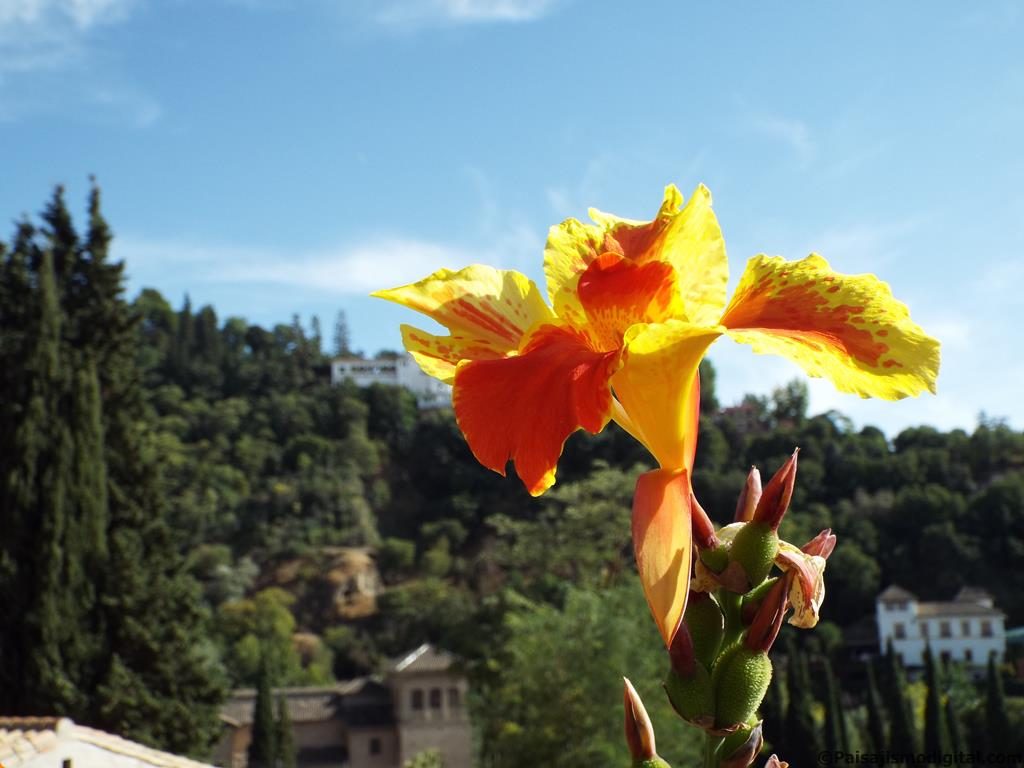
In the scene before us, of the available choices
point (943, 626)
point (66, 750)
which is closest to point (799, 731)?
A: point (943, 626)

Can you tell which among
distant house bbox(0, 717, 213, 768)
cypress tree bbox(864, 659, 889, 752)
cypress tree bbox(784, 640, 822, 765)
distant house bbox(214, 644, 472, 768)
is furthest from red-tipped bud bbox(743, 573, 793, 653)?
distant house bbox(214, 644, 472, 768)

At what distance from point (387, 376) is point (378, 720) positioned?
58.8 metres

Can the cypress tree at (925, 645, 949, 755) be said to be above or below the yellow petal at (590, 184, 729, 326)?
below

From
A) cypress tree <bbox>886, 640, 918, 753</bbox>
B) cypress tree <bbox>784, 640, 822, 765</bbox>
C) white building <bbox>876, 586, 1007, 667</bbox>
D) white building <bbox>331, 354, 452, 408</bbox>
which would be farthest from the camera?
white building <bbox>331, 354, 452, 408</bbox>

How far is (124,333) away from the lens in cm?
Answer: 1980

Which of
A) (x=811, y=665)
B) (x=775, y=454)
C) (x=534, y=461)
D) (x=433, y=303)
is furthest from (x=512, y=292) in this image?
(x=775, y=454)

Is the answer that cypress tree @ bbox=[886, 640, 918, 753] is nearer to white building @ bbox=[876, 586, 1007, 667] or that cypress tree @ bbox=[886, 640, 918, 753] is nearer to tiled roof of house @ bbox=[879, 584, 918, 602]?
tiled roof of house @ bbox=[879, 584, 918, 602]

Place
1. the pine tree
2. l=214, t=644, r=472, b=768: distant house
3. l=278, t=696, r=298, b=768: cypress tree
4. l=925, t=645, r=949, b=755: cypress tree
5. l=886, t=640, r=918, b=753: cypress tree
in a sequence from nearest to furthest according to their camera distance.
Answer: l=925, t=645, r=949, b=755: cypress tree, l=886, t=640, r=918, b=753: cypress tree, the pine tree, l=278, t=696, r=298, b=768: cypress tree, l=214, t=644, r=472, b=768: distant house

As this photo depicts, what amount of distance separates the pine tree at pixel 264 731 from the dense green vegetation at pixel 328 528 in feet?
1.31

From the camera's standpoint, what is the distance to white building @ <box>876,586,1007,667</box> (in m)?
46.3

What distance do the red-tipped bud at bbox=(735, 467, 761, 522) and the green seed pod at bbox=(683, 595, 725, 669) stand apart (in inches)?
3.7

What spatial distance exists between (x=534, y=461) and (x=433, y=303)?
24cm

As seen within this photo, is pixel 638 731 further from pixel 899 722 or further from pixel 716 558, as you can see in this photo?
pixel 899 722

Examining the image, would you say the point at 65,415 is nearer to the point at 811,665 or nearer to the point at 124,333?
the point at 124,333
